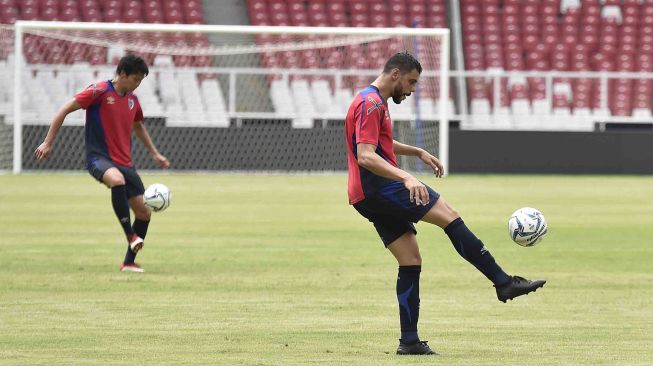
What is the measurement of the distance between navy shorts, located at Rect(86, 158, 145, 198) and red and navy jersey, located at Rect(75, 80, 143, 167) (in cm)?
6

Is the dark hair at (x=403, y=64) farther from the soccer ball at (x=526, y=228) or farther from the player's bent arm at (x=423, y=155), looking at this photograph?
the soccer ball at (x=526, y=228)

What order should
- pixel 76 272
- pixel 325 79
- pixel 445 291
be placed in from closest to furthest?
pixel 445 291 < pixel 76 272 < pixel 325 79

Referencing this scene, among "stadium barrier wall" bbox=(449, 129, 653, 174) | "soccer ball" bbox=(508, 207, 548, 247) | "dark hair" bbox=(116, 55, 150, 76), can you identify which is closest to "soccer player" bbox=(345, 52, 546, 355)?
"soccer ball" bbox=(508, 207, 548, 247)

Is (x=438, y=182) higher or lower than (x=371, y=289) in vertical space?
lower

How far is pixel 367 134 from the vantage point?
25.1ft

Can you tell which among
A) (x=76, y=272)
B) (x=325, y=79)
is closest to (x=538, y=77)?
(x=325, y=79)

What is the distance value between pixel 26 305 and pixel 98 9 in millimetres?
24050

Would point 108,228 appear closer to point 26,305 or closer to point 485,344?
point 26,305

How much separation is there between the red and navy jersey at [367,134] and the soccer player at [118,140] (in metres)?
4.88

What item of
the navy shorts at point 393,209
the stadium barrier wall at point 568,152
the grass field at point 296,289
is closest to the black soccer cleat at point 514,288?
the grass field at point 296,289

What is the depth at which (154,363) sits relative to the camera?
747cm

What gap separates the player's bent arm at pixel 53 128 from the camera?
11875mm

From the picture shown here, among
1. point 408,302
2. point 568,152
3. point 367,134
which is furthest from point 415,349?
point 568,152

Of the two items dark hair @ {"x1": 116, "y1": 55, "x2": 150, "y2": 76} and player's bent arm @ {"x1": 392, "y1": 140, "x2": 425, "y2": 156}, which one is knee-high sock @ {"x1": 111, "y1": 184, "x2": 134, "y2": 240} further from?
player's bent arm @ {"x1": 392, "y1": 140, "x2": 425, "y2": 156}
